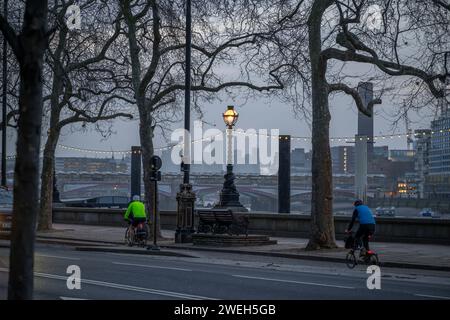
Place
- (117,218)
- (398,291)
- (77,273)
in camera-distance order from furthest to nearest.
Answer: (117,218)
(77,273)
(398,291)

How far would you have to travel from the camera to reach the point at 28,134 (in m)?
8.62

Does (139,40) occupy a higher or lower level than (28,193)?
higher

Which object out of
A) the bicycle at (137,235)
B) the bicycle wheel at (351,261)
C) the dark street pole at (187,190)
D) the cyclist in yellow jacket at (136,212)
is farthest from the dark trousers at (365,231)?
the bicycle at (137,235)

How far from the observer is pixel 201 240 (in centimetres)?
2984

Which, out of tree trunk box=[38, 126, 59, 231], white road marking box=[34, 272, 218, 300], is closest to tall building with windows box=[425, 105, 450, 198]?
tree trunk box=[38, 126, 59, 231]

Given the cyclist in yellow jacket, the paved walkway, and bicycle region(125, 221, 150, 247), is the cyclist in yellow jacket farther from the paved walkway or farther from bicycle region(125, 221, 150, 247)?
the paved walkway

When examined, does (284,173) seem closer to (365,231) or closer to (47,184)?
(47,184)

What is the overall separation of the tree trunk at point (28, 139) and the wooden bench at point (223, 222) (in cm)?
2083

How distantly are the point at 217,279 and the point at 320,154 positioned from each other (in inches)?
390

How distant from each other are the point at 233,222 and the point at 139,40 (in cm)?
1006

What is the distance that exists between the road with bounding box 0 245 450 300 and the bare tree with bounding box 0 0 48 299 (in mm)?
5062
